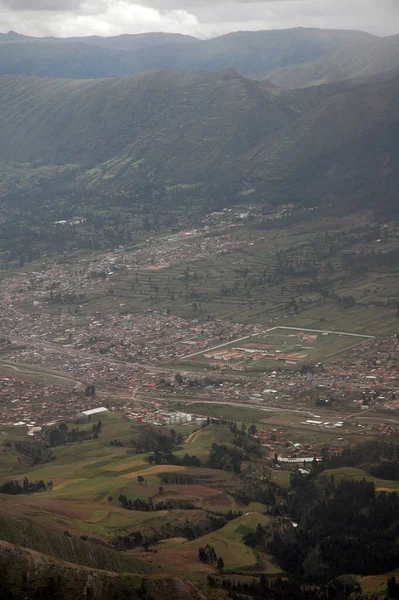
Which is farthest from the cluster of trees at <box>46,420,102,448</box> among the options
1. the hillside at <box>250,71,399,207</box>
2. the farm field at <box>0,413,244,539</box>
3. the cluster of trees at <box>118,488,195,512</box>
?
the hillside at <box>250,71,399,207</box>

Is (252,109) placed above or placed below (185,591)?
above

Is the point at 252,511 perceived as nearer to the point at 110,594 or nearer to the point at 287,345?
the point at 110,594


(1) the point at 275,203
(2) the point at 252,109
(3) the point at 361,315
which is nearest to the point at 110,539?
(3) the point at 361,315

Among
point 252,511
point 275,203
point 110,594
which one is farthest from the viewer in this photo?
point 275,203

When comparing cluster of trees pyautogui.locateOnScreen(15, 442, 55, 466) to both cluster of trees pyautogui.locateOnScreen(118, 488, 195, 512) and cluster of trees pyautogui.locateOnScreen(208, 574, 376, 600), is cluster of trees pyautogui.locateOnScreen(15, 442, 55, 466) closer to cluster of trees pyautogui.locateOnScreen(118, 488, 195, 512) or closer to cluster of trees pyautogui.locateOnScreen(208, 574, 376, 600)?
cluster of trees pyautogui.locateOnScreen(118, 488, 195, 512)

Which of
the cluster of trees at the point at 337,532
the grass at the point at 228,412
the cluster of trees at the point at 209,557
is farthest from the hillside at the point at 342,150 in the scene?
the cluster of trees at the point at 209,557
